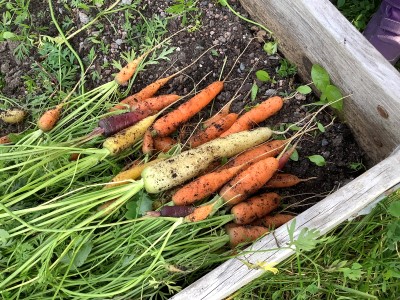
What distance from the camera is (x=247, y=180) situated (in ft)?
5.71

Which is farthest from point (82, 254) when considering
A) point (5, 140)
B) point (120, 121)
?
point (5, 140)

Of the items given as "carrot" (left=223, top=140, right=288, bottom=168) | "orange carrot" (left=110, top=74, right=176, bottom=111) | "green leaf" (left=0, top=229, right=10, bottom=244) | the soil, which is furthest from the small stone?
"green leaf" (left=0, top=229, right=10, bottom=244)

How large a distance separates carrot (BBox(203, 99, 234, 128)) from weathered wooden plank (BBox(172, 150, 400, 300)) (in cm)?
60

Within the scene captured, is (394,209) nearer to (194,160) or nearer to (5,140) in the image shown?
(194,160)

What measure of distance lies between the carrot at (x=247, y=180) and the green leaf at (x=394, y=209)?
41cm

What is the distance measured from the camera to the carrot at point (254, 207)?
171cm

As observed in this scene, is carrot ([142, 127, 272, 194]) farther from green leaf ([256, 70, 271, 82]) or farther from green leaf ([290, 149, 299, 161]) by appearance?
green leaf ([256, 70, 271, 82])

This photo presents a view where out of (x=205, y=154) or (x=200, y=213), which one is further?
(x=205, y=154)

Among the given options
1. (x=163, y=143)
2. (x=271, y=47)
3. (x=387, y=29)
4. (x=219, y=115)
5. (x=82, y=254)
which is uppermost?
(x=387, y=29)

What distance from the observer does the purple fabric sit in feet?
7.30

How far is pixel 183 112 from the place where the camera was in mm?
1925

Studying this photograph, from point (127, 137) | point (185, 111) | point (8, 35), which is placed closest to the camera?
point (127, 137)

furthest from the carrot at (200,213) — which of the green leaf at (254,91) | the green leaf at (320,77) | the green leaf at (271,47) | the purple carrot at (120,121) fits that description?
the green leaf at (271,47)

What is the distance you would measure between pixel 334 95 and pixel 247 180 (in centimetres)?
49
